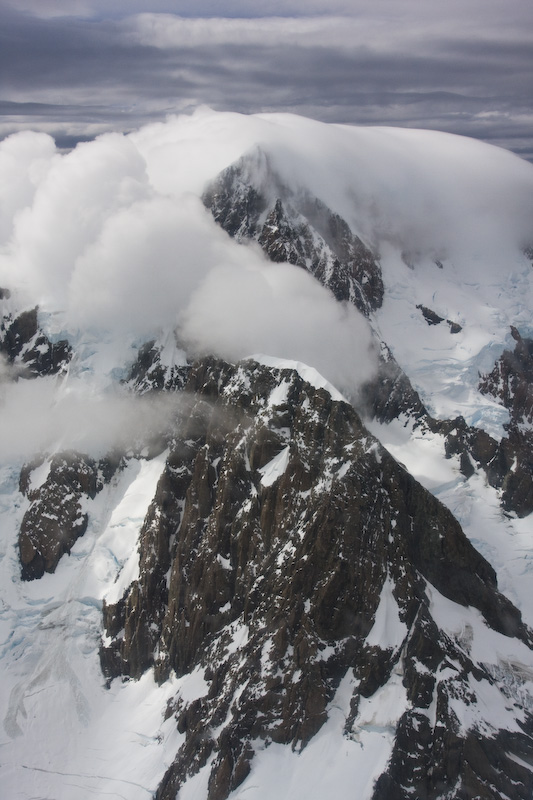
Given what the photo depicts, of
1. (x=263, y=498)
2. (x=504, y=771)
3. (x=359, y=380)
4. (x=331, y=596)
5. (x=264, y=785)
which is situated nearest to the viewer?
(x=504, y=771)

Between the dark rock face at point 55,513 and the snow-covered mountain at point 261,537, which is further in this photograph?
the dark rock face at point 55,513

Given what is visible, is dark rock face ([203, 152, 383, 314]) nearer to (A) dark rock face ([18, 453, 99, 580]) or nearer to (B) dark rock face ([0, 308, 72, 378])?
(B) dark rock face ([0, 308, 72, 378])

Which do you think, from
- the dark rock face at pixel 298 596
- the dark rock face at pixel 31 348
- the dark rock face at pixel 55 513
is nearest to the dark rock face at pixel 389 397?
the dark rock face at pixel 298 596

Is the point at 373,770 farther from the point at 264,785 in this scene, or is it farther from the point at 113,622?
the point at 113,622

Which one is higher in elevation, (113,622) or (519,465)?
(519,465)

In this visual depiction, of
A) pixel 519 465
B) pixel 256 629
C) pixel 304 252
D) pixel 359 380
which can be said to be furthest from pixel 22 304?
pixel 519 465

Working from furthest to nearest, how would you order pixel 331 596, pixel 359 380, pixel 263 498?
1. pixel 359 380
2. pixel 263 498
3. pixel 331 596

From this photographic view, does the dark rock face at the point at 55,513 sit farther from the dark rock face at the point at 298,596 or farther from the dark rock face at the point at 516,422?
the dark rock face at the point at 516,422
